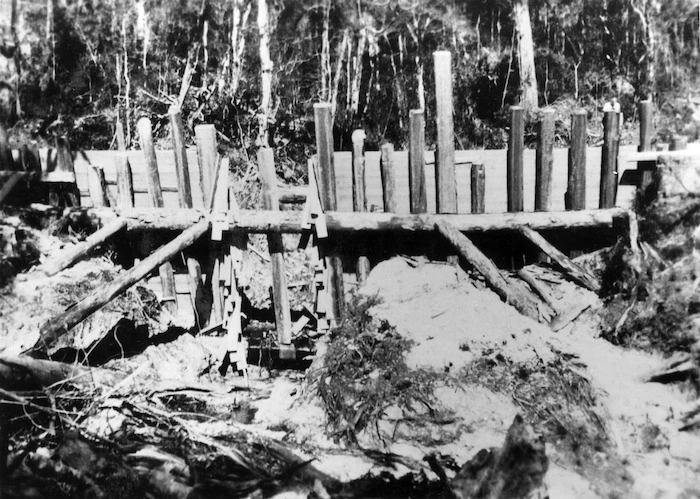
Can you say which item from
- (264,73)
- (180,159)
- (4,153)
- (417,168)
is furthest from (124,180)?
(264,73)

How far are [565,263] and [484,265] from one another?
0.77 meters

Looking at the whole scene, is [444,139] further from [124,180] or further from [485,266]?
[124,180]

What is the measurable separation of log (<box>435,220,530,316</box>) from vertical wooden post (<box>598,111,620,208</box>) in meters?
1.43

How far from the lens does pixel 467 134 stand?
12523 mm

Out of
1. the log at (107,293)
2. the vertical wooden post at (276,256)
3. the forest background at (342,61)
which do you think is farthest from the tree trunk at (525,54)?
the log at (107,293)

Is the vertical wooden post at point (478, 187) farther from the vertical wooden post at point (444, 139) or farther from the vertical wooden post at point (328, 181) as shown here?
the vertical wooden post at point (328, 181)

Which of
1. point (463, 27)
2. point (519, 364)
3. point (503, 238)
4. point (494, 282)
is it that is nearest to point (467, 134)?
point (463, 27)

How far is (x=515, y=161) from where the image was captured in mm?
5383

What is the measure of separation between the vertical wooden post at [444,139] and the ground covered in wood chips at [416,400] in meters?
0.68

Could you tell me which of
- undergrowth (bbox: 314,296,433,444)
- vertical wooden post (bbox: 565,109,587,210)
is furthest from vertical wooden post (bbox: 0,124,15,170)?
vertical wooden post (bbox: 565,109,587,210)

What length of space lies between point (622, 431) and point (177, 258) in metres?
4.57

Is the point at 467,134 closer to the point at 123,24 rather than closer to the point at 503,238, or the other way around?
the point at 503,238

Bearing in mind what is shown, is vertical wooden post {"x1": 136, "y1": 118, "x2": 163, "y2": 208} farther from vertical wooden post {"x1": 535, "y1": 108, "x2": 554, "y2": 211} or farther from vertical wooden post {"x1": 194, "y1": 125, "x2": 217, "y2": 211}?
vertical wooden post {"x1": 535, "y1": 108, "x2": 554, "y2": 211}

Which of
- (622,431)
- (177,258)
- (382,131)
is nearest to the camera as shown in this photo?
(622,431)
